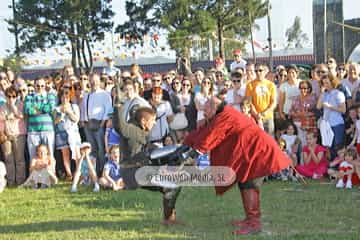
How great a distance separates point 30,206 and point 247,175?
3.35m

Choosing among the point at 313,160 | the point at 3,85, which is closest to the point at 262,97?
the point at 313,160

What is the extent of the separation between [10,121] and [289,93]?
4.50 metres

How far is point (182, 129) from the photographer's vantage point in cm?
984

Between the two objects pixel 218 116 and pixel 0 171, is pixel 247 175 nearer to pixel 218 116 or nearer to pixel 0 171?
pixel 218 116

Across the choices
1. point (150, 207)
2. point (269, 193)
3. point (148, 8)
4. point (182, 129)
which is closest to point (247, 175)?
point (150, 207)

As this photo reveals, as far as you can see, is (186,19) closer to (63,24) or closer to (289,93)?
(63,24)

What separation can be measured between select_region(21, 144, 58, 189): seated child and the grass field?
0.54m

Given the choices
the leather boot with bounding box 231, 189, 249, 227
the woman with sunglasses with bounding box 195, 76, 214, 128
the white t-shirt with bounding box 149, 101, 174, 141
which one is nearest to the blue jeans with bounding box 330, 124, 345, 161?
the woman with sunglasses with bounding box 195, 76, 214, 128

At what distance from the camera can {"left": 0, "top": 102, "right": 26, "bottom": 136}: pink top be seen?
32.3ft

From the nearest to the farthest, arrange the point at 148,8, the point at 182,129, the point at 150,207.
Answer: the point at 150,207 < the point at 182,129 < the point at 148,8

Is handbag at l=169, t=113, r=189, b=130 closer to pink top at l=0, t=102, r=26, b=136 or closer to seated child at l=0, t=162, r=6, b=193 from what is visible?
pink top at l=0, t=102, r=26, b=136

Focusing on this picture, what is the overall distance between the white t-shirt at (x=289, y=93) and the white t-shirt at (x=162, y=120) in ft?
6.16

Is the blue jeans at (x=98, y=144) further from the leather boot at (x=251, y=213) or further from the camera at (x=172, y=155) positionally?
the leather boot at (x=251, y=213)

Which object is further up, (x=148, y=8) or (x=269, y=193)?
(x=148, y=8)
